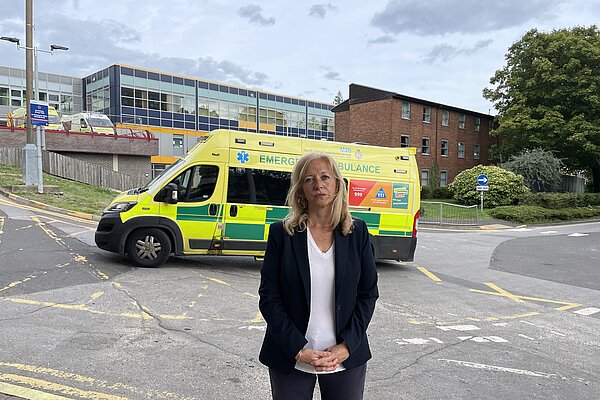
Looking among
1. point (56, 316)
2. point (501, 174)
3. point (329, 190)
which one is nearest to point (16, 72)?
point (501, 174)

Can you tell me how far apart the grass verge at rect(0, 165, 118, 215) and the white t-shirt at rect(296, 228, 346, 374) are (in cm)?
1522

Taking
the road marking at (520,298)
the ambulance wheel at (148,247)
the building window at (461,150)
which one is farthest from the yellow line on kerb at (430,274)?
the building window at (461,150)

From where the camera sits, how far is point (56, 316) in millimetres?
5281

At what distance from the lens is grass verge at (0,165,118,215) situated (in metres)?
16.8

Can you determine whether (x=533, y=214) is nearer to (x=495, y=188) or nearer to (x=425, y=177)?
(x=495, y=188)

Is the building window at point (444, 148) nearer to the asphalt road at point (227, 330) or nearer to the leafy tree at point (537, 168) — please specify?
the leafy tree at point (537, 168)

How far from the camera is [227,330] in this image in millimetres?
5215

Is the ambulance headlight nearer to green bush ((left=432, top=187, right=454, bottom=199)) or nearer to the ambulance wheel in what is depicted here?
the ambulance wheel

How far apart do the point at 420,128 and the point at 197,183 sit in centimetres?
3408

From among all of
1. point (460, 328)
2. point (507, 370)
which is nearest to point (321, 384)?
point (507, 370)

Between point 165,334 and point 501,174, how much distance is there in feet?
101

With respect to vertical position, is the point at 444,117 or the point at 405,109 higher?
the point at 405,109

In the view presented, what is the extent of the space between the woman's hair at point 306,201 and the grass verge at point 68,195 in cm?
1503

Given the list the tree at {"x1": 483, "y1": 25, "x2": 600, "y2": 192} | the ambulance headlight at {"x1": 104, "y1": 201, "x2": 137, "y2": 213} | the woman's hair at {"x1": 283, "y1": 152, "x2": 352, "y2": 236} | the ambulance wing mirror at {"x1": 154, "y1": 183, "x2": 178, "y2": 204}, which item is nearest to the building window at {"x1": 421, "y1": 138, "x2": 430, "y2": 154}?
the tree at {"x1": 483, "y1": 25, "x2": 600, "y2": 192}
